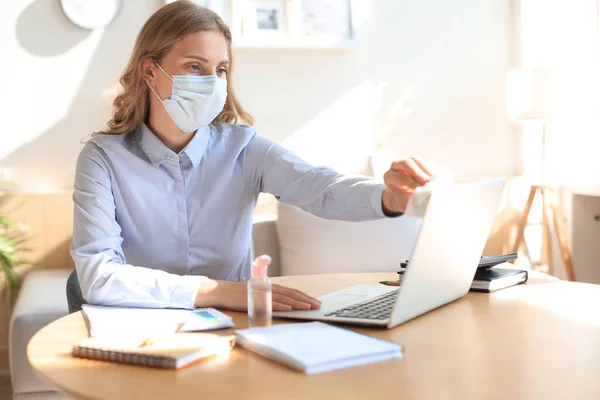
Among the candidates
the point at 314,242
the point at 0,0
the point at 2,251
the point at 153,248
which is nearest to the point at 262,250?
the point at 314,242

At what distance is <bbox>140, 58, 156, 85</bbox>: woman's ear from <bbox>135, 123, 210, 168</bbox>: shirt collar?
13 cm

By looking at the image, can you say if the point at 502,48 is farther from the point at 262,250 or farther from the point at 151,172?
the point at 151,172

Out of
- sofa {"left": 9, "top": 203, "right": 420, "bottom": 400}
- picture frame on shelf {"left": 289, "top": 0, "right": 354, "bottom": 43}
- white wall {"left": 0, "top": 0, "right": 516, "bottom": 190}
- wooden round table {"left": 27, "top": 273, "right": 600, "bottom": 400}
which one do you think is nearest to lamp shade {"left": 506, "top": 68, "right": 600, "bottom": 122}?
white wall {"left": 0, "top": 0, "right": 516, "bottom": 190}

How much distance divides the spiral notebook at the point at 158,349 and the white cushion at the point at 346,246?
1912mm

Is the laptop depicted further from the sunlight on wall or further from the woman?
the sunlight on wall

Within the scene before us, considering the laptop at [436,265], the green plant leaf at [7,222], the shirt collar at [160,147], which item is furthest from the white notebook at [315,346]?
the green plant leaf at [7,222]

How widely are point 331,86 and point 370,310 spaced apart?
2.72 metres

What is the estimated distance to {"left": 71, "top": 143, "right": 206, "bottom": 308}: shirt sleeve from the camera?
156 centimetres

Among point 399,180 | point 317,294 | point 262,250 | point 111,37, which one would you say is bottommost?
point 262,250

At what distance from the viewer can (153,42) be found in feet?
6.53

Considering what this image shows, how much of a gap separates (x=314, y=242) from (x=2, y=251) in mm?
1336

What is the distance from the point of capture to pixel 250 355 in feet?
4.02

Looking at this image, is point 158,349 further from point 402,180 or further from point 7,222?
point 7,222

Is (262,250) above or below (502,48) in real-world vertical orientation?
below
